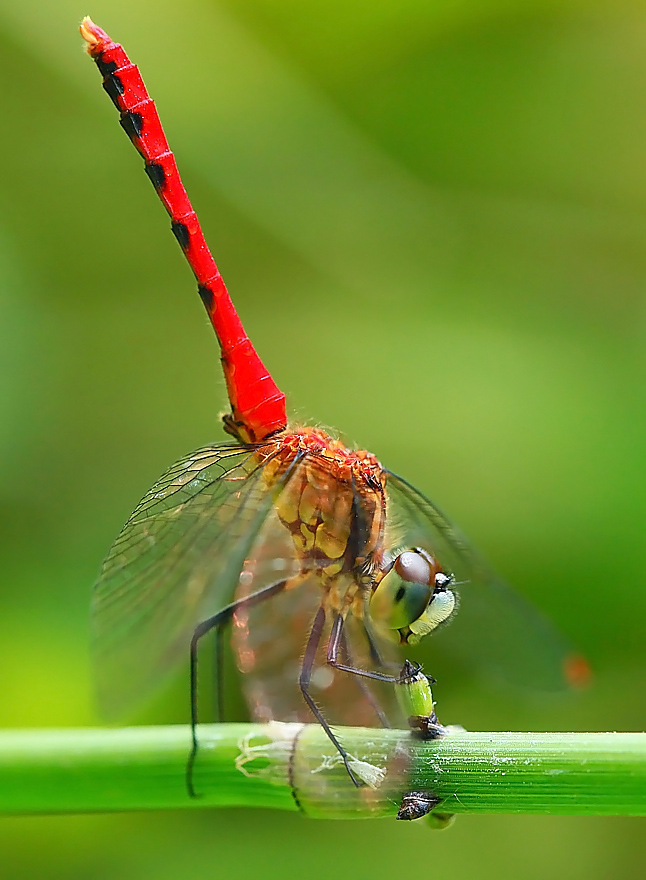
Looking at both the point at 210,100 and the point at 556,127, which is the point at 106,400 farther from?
the point at 556,127

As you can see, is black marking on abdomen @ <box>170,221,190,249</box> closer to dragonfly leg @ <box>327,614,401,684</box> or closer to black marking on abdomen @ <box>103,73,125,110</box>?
black marking on abdomen @ <box>103,73,125,110</box>

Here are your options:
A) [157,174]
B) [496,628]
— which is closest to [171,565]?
[496,628]

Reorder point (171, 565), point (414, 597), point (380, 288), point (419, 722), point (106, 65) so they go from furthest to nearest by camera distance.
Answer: point (380, 288) → point (106, 65) → point (171, 565) → point (414, 597) → point (419, 722)

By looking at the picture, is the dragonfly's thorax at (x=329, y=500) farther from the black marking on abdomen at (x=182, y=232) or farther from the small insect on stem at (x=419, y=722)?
the black marking on abdomen at (x=182, y=232)

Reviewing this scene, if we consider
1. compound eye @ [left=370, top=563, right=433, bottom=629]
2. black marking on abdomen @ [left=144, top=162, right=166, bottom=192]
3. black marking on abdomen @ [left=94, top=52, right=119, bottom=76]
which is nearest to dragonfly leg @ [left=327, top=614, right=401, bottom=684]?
compound eye @ [left=370, top=563, right=433, bottom=629]

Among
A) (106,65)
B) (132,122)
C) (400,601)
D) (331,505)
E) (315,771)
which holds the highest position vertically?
(106,65)

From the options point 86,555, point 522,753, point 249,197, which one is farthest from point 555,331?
point 522,753

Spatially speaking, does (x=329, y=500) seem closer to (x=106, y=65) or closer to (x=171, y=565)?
(x=171, y=565)
